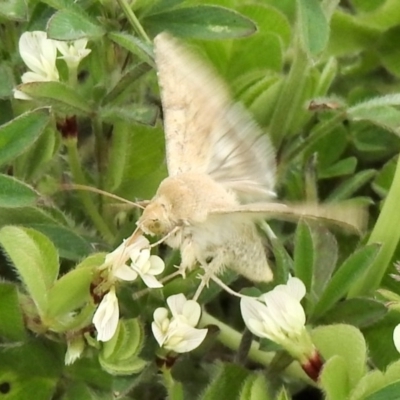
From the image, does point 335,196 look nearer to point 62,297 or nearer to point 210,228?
point 210,228

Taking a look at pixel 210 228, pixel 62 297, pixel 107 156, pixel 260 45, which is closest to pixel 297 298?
pixel 210 228

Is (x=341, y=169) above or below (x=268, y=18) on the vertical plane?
below

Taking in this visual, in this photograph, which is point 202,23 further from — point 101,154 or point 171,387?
point 171,387

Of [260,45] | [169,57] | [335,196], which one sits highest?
[169,57]

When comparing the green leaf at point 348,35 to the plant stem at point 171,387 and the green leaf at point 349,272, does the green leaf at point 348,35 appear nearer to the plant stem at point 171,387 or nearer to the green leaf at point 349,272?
the green leaf at point 349,272

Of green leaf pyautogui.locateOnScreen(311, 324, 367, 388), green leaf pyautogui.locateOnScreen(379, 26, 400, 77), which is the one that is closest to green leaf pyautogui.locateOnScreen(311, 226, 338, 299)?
green leaf pyautogui.locateOnScreen(311, 324, 367, 388)

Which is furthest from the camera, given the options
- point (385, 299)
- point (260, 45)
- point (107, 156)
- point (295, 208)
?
point (260, 45)

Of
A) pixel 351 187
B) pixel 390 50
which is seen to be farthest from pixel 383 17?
pixel 351 187
